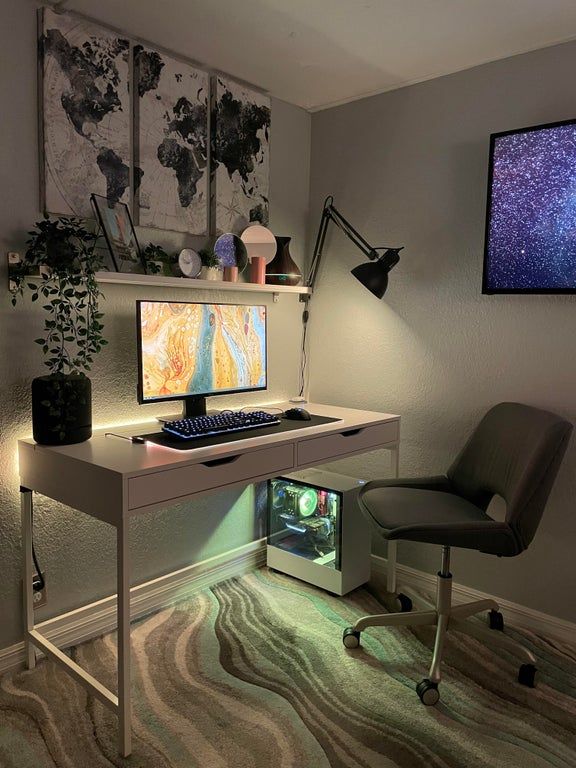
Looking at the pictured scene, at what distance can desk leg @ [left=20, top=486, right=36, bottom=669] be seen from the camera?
2045 millimetres

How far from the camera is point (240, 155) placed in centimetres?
269

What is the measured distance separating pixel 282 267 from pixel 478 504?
134 centimetres

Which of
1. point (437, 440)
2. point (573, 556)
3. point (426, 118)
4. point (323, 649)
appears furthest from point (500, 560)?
point (426, 118)

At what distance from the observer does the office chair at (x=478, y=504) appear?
197cm

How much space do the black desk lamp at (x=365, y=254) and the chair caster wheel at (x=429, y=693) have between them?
1484 millimetres

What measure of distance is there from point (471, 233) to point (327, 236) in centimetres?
75

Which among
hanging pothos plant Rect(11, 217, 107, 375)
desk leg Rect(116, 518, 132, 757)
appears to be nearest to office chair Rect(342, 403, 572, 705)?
desk leg Rect(116, 518, 132, 757)

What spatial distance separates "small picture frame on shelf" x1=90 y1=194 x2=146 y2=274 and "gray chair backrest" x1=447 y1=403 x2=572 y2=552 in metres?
1.47

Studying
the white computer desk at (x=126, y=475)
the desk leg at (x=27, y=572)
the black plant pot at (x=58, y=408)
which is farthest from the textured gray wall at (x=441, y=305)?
the desk leg at (x=27, y=572)

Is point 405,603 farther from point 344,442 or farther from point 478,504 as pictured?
point 344,442

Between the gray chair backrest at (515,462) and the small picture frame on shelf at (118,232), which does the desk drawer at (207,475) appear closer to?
the gray chair backrest at (515,462)

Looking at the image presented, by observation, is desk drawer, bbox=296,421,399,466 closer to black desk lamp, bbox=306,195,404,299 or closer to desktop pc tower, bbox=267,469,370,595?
desktop pc tower, bbox=267,469,370,595

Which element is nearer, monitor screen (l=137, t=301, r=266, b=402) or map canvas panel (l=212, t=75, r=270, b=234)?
monitor screen (l=137, t=301, r=266, b=402)

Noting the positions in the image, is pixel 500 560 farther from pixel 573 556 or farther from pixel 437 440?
pixel 437 440
